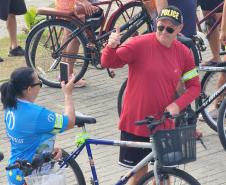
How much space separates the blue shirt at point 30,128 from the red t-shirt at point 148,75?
1.65 feet

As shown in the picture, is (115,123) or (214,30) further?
(214,30)

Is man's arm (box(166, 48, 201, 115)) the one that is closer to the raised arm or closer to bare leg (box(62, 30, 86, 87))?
the raised arm

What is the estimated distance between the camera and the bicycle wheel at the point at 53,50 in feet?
28.4

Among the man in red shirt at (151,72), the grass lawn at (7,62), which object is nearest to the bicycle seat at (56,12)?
the grass lawn at (7,62)

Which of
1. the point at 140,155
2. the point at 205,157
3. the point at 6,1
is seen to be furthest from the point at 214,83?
the point at 6,1

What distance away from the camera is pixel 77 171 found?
563 centimetres

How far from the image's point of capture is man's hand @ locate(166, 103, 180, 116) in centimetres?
516

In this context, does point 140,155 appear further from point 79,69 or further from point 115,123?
point 79,69

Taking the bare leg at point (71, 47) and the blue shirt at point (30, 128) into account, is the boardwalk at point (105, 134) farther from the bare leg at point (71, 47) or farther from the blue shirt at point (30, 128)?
the blue shirt at point (30, 128)

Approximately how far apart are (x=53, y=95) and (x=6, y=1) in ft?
5.89

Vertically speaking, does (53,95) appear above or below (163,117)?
below

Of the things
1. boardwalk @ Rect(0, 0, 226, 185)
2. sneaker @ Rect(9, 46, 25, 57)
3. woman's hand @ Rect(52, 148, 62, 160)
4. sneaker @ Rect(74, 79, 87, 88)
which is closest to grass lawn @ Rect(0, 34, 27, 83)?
sneaker @ Rect(9, 46, 25, 57)

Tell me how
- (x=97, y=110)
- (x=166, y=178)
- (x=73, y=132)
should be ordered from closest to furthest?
(x=166, y=178) < (x=73, y=132) < (x=97, y=110)

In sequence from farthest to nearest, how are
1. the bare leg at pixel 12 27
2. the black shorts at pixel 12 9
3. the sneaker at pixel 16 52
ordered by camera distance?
the sneaker at pixel 16 52
the bare leg at pixel 12 27
the black shorts at pixel 12 9
